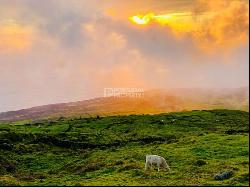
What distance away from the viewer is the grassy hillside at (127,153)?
37.4 meters

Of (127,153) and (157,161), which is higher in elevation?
(157,161)

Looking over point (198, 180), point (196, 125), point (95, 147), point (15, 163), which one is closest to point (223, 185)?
point (198, 180)

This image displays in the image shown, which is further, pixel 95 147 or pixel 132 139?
pixel 132 139

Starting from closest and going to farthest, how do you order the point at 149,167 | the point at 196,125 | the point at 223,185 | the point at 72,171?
the point at 223,185 < the point at 149,167 < the point at 72,171 < the point at 196,125

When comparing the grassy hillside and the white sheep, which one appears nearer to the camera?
the grassy hillside

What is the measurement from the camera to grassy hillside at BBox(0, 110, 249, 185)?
37.4m

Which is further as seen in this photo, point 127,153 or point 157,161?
point 127,153

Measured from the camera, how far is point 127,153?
203 feet

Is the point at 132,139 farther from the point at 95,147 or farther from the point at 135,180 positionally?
the point at 135,180

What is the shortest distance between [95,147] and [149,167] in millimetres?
39192

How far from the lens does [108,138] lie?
88250mm

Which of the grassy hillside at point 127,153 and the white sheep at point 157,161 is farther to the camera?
the white sheep at point 157,161

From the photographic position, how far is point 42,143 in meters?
80.8

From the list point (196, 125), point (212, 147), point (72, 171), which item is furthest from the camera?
point (196, 125)
